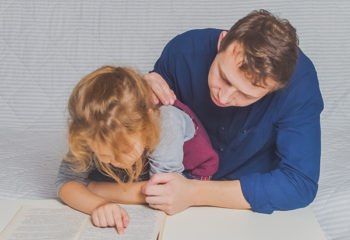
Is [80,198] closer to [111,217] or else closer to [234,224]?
[111,217]

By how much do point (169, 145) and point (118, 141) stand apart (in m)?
0.16

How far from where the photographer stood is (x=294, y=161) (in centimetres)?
126

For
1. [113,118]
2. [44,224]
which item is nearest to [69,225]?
[44,224]

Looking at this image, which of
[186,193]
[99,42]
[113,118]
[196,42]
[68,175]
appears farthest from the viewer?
[99,42]

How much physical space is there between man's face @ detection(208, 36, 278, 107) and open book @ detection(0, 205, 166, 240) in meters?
0.33

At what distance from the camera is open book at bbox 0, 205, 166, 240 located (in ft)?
3.59

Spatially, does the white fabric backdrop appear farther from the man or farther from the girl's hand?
the girl's hand

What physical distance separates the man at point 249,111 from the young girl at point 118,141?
0.07 m

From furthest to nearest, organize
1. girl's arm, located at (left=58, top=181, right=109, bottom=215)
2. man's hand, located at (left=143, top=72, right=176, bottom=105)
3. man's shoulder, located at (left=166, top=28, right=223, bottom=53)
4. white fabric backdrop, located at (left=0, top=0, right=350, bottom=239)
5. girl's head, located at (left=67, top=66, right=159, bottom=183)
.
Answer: white fabric backdrop, located at (left=0, top=0, right=350, bottom=239)
man's shoulder, located at (left=166, top=28, right=223, bottom=53)
man's hand, located at (left=143, top=72, right=176, bottom=105)
girl's arm, located at (left=58, top=181, right=109, bottom=215)
girl's head, located at (left=67, top=66, right=159, bottom=183)

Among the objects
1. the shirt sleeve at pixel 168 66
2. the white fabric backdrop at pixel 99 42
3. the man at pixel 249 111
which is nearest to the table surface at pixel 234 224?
the man at pixel 249 111

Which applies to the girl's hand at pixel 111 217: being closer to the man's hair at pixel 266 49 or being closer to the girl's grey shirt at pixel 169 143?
the girl's grey shirt at pixel 169 143

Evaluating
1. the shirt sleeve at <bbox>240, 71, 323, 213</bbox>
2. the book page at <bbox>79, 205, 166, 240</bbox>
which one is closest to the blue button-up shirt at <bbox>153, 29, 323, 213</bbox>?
the shirt sleeve at <bbox>240, 71, 323, 213</bbox>

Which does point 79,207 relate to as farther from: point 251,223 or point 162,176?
point 251,223

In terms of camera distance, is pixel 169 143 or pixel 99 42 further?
pixel 99 42
